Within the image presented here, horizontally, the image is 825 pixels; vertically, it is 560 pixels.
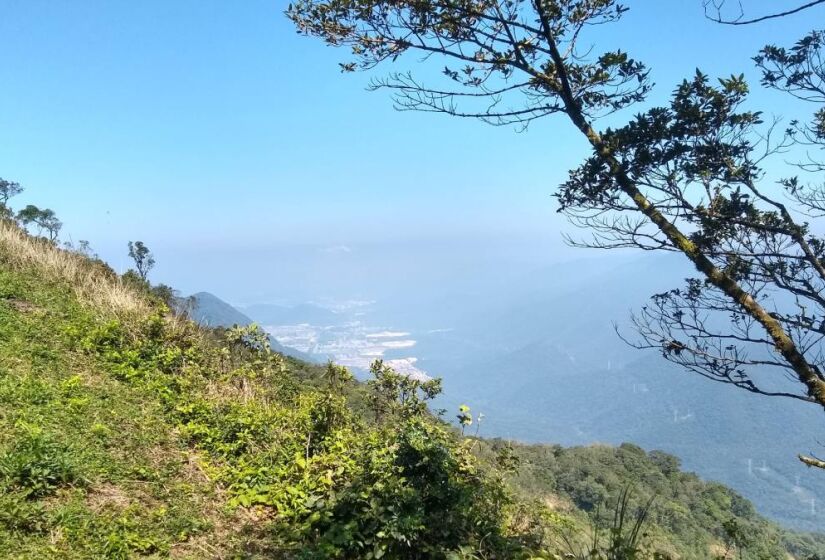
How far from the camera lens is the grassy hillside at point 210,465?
11.0ft

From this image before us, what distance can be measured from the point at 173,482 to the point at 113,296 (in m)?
4.81

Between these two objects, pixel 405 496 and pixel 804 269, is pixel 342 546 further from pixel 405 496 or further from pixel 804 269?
pixel 804 269

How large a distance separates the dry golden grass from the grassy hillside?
0.25 metres

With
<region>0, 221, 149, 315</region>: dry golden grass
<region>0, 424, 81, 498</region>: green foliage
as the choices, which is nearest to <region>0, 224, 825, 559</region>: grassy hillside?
<region>0, 424, 81, 498</region>: green foliage

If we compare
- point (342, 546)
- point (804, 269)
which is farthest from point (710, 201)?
point (342, 546)

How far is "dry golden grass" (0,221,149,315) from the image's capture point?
25.4ft

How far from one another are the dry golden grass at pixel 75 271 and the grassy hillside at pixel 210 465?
0.83ft

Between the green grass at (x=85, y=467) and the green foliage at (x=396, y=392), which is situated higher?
the green foliage at (x=396, y=392)

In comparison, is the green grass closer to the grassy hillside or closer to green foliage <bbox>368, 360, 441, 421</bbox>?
the grassy hillside

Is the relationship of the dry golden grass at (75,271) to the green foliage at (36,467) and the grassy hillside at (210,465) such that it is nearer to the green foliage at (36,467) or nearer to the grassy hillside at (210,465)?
the grassy hillside at (210,465)

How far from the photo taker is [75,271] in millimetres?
9242

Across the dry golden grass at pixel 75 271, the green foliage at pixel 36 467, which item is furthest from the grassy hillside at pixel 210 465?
the dry golden grass at pixel 75 271

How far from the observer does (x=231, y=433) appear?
16.4 ft

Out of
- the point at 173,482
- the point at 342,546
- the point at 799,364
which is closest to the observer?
the point at 342,546
